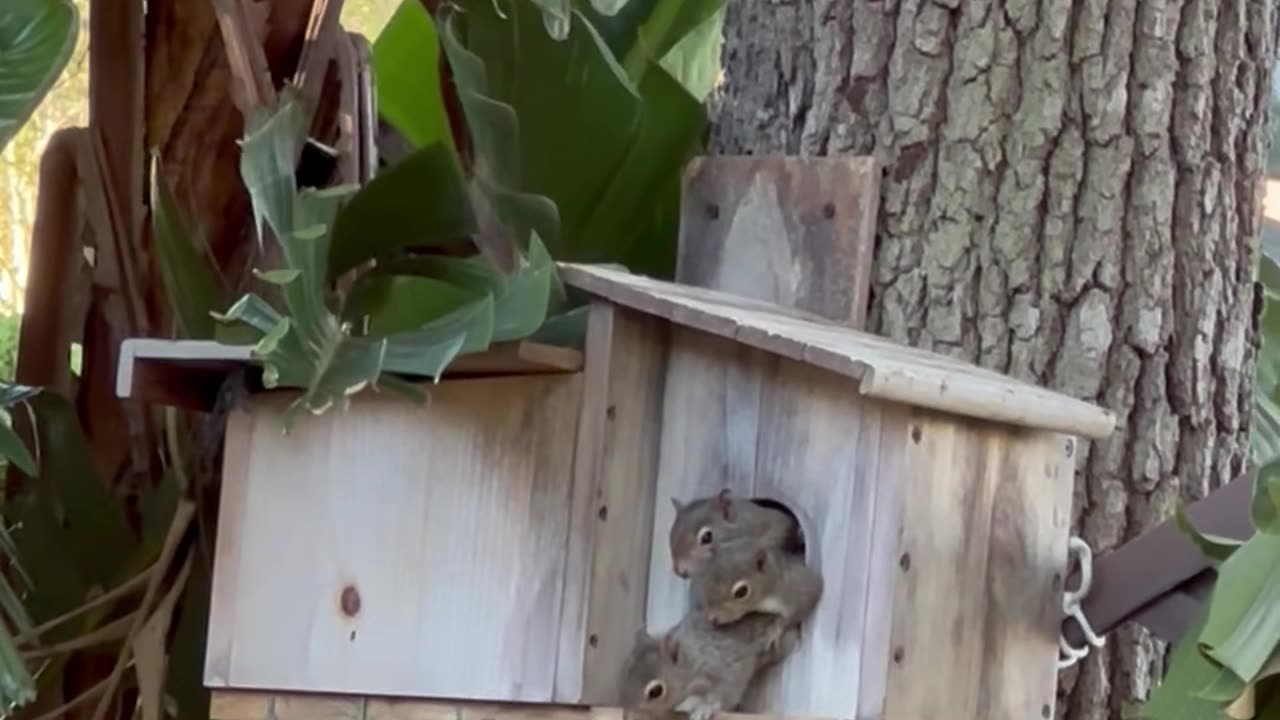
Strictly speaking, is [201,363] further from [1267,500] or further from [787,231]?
[1267,500]

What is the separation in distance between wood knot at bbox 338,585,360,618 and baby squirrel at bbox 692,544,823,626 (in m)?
0.23

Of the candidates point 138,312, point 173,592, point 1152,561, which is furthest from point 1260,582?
point 138,312

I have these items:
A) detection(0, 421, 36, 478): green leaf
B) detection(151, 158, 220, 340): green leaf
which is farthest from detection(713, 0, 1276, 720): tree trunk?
detection(0, 421, 36, 478): green leaf

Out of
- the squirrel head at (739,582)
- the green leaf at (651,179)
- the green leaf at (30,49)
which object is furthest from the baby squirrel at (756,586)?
the green leaf at (30,49)

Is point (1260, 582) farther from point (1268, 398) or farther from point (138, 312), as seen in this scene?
point (138, 312)

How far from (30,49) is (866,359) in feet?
1.84

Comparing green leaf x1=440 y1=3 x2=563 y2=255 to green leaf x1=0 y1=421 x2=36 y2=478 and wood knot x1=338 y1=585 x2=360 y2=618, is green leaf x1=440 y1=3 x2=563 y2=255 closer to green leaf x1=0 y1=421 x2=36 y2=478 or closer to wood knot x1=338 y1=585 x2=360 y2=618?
wood knot x1=338 y1=585 x2=360 y2=618

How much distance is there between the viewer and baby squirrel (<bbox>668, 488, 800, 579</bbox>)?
988 mm

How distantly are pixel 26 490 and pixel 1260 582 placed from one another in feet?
3.15

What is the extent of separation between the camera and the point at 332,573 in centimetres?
110

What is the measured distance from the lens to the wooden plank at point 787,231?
1.20m

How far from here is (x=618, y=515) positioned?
103 centimetres

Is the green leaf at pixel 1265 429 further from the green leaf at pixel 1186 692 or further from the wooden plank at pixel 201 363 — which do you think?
the wooden plank at pixel 201 363

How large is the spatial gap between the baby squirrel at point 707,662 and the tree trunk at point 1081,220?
28 cm
